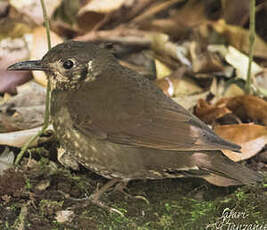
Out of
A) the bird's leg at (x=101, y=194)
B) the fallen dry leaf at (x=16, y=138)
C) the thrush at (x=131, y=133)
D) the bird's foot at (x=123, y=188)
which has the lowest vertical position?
the bird's foot at (x=123, y=188)

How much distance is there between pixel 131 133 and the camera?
345 centimetres

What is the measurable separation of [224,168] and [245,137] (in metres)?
0.73

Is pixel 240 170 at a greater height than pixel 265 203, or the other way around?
pixel 240 170

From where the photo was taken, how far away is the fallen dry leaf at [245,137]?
4004 mm

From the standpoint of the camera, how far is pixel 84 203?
3656mm

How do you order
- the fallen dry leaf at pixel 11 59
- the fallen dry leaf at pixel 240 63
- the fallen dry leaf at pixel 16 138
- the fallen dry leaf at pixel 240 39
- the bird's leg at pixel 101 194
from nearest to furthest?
the bird's leg at pixel 101 194, the fallen dry leaf at pixel 16 138, the fallen dry leaf at pixel 11 59, the fallen dry leaf at pixel 240 63, the fallen dry leaf at pixel 240 39

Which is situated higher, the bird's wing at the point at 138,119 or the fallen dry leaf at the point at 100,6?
the bird's wing at the point at 138,119

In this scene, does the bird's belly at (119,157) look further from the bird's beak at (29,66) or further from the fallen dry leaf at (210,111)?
the fallen dry leaf at (210,111)

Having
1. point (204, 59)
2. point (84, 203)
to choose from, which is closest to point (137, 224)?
point (84, 203)

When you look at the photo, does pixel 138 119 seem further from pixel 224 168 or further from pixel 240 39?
pixel 240 39

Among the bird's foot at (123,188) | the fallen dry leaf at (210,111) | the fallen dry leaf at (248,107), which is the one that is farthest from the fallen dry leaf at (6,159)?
the fallen dry leaf at (248,107)

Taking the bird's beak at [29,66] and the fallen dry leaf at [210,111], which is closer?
the bird's beak at [29,66]

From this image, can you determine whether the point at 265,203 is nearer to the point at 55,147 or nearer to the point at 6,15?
the point at 55,147

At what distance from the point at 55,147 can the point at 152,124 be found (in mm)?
1022
